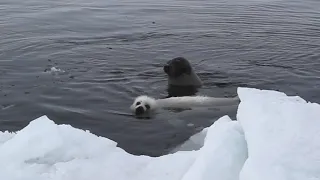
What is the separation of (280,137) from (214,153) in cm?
53

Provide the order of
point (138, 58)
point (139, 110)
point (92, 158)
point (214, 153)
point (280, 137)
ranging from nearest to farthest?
1. point (280, 137)
2. point (214, 153)
3. point (92, 158)
4. point (139, 110)
5. point (138, 58)

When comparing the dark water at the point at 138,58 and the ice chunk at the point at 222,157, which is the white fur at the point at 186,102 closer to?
the dark water at the point at 138,58

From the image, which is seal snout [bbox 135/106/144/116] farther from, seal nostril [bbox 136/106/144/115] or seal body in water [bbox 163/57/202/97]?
seal body in water [bbox 163/57/202/97]

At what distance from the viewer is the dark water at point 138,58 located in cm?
773

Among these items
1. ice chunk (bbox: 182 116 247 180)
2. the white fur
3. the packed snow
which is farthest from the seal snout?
ice chunk (bbox: 182 116 247 180)

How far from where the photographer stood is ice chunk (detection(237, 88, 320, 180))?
3.19m

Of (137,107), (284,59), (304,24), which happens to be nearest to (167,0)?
(304,24)

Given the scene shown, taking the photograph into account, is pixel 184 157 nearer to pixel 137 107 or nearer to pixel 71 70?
pixel 137 107

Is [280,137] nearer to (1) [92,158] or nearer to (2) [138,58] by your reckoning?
(1) [92,158]

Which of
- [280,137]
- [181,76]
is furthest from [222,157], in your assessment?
[181,76]

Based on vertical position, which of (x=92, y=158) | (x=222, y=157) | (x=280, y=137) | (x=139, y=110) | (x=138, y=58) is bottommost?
(x=138, y=58)

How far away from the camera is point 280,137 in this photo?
3648 mm

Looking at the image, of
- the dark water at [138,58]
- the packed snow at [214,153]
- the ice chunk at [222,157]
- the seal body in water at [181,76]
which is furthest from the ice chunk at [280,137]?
the seal body in water at [181,76]

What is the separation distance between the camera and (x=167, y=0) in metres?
21.2
